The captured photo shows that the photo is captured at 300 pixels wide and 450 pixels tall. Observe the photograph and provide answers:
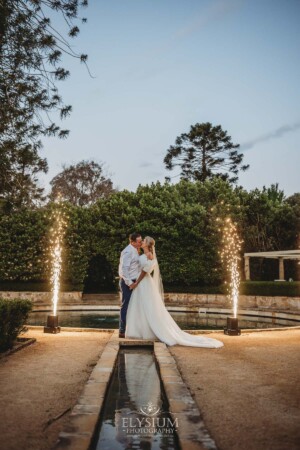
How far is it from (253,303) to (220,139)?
80.2ft

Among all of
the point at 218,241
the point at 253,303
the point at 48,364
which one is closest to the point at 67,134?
the point at 48,364

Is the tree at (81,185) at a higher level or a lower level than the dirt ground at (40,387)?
higher

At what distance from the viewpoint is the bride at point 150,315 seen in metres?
8.29

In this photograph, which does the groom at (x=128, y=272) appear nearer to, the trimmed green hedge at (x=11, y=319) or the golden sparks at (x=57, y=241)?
the trimmed green hedge at (x=11, y=319)

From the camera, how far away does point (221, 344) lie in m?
8.03

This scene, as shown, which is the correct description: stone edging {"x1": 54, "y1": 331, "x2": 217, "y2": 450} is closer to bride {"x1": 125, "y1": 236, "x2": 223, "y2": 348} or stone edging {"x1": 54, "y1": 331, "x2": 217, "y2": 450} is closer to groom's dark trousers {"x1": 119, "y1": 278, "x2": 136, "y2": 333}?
bride {"x1": 125, "y1": 236, "x2": 223, "y2": 348}

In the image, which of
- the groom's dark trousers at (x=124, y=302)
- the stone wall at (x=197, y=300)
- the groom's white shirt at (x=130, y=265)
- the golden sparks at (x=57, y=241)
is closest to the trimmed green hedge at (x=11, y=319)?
the groom's dark trousers at (x=124, y=302)

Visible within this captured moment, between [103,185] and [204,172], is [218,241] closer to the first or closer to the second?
[204,172]

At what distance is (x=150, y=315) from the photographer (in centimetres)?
854

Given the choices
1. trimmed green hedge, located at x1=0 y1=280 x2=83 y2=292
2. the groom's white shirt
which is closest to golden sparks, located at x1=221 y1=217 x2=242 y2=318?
trimmed green hedge, located at x1=0 y1=280 x2=83 y2=292

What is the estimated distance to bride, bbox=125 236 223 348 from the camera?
27.2 ft

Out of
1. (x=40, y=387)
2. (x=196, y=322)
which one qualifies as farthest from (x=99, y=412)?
(x=196, y=322)

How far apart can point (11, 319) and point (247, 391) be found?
4528mm

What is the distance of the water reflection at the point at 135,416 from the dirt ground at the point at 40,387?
41cm
